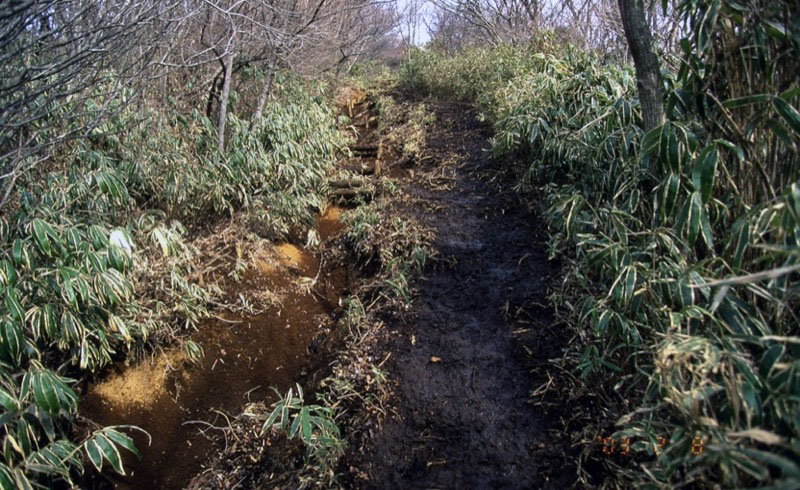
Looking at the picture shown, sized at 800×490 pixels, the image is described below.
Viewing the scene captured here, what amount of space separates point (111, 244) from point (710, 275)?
8.30 ft

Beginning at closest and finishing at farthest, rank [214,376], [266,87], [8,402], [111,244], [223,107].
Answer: [8,402]
[111,244]
[214,376]
[223,107]
[266,87]

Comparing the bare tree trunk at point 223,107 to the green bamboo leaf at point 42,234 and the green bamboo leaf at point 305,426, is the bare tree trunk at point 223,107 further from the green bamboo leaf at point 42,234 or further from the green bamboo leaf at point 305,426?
the green bamboo leaf at point 305,426

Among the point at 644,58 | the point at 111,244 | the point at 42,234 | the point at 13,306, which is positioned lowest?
the point at 13,306

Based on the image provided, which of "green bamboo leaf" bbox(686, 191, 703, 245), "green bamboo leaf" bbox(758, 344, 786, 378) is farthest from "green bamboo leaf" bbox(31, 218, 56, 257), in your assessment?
"green bamboo leaf" bbox(758, 344, 786, 378)

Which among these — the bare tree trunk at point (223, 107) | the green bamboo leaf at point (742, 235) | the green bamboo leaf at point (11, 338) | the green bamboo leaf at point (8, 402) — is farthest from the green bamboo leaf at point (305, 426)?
the bare tree trunk at point (223, 107)

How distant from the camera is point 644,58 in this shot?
2078 mm

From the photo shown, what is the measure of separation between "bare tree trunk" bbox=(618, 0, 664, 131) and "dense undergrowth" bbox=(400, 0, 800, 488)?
0.19 m

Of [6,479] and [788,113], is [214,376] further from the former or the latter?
[788,113]

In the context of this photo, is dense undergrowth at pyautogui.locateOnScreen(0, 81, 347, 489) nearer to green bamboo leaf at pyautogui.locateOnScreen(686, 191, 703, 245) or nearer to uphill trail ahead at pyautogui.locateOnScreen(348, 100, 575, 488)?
uphill trail ahead at pyautogui.locateOnScreen(348, 100, 575, 488)

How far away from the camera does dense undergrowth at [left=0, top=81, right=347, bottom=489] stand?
2.00 metres

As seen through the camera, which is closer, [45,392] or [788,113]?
[788,113]

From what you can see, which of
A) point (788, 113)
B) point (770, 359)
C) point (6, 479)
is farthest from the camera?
point (6, 479)

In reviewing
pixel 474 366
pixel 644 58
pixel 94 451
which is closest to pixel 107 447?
pixel 94 451

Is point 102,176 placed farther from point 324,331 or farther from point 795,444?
point 795,444
